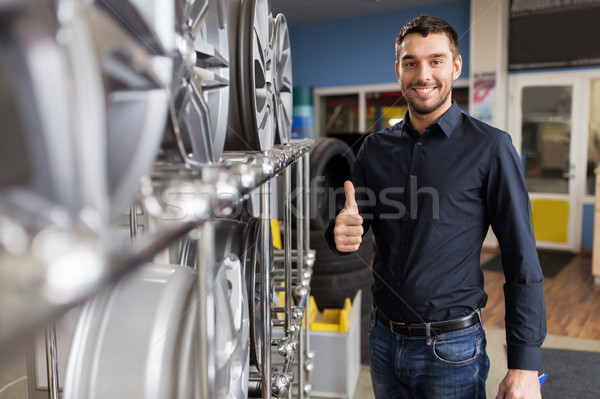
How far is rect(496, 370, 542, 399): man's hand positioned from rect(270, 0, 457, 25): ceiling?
214 inches

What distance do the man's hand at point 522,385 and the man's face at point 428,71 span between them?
2.58ft

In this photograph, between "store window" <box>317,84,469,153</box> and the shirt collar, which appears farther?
"store window" <box>317,84,469,153</box>

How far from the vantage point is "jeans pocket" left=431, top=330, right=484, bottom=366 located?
1.41 meters

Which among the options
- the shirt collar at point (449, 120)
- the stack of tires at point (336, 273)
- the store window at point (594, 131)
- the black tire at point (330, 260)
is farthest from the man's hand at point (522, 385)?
the store window at point (594, 131)

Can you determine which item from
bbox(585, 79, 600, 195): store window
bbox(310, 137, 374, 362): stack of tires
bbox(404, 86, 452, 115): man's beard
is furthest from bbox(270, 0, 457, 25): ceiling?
bbox(404, 86, 452, 115): man's beard

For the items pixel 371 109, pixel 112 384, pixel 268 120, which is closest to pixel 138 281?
pixel 112 384

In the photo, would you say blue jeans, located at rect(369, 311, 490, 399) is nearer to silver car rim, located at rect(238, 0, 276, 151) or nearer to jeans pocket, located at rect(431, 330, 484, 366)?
jeans pocket, located at rect(431, 330, 484, 366)

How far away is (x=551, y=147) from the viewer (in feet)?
20.4

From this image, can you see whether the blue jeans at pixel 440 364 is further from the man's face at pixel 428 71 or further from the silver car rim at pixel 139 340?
the silver car rim at pixel 139 340

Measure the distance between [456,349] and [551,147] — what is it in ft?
18.6

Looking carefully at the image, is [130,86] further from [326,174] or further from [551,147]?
[551,147]

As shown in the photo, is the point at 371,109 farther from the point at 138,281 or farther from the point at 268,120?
the point at 138,281

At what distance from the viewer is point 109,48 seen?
28 cm

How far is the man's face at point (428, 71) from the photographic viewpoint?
4.88 ft
